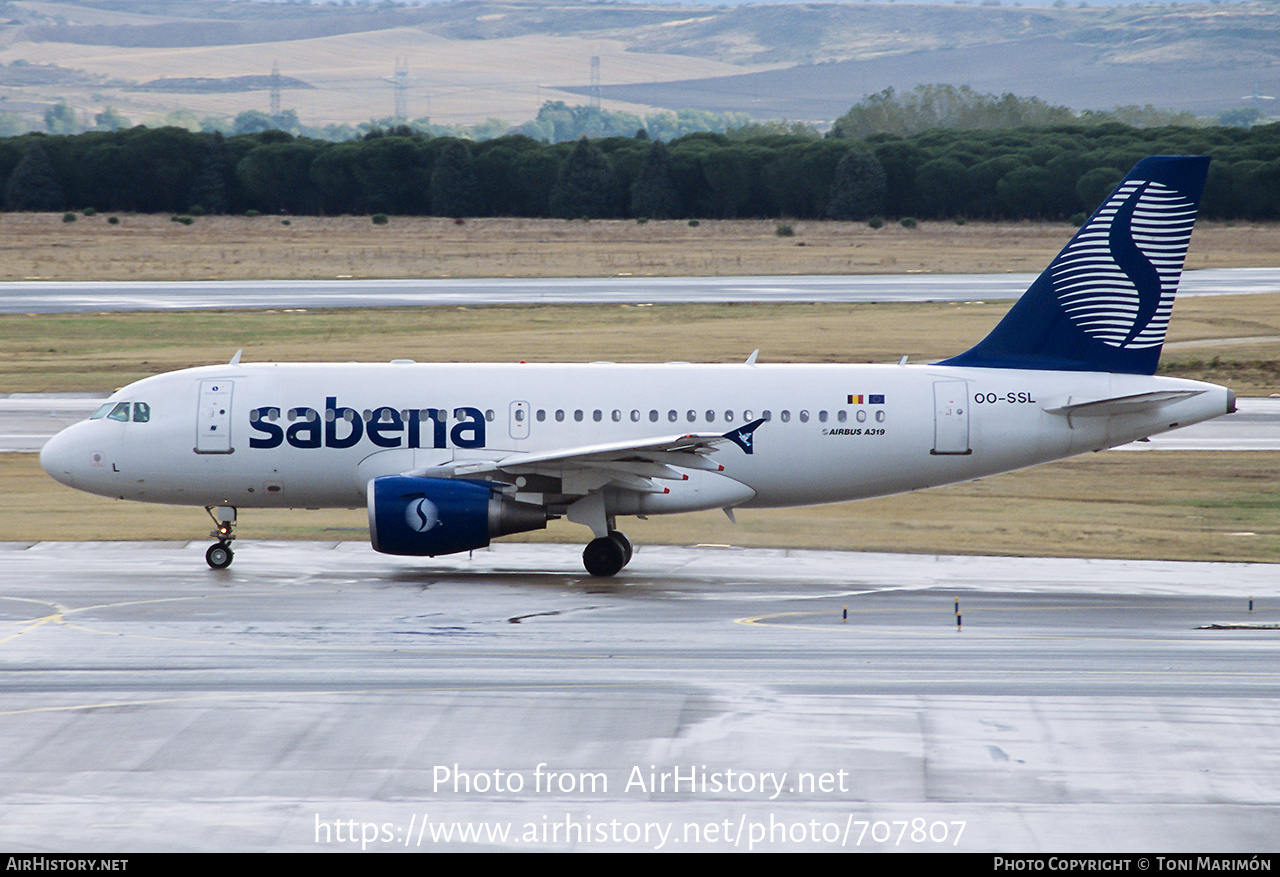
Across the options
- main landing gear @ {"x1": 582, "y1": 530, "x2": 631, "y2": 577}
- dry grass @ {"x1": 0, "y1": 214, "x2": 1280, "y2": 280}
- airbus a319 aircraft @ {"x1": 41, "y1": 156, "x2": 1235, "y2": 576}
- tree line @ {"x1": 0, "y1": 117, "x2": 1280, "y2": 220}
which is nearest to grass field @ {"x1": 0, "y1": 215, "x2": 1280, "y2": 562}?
dry grass @ {"x1": 0, "y1": 214, "x2": 1280, "y2": 280}

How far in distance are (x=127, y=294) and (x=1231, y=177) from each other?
77573 mm

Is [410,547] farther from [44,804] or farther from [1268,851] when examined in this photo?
[1268,851]

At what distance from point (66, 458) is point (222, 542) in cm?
360

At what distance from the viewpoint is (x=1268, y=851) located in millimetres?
14039

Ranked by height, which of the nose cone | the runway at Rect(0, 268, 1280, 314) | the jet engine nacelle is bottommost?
the jet engine nacelle

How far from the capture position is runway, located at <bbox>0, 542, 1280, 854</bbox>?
14.9 m

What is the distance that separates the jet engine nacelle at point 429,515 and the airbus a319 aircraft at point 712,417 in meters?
1.15

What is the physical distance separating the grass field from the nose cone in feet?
10.3

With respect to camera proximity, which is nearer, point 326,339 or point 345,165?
point 326,339

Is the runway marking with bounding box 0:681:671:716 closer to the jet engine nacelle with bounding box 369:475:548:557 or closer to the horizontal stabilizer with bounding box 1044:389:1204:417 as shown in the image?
the jet engine nacelle with bounding box 369:475:548:557

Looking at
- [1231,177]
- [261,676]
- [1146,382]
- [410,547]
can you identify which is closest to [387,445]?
[410,547]

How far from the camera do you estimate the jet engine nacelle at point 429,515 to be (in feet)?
86.5

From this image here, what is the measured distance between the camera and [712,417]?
93.4 ft

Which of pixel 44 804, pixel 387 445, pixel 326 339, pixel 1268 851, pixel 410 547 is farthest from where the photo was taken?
pixel 326 339
